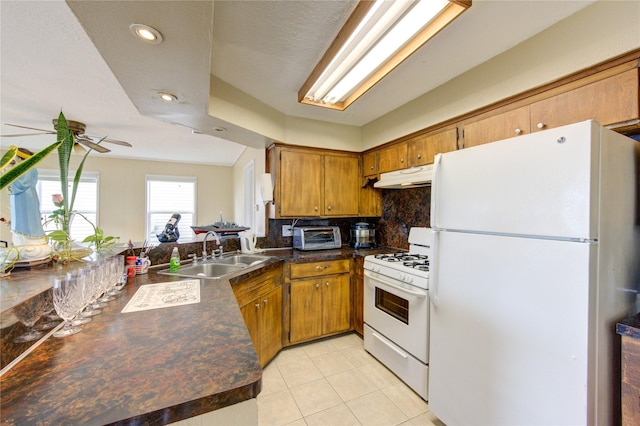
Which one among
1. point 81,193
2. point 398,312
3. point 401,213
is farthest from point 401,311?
point 81,193

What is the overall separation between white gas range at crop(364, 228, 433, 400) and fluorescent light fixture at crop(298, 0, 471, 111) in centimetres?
122

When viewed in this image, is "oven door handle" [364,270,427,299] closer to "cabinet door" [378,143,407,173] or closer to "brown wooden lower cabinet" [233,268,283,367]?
"brown wooden lower cabinet" [233,268,283,367]

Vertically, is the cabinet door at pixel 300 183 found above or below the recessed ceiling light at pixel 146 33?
below

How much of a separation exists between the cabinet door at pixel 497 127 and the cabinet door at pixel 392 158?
25.3 inches

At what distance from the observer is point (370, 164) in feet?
10.0

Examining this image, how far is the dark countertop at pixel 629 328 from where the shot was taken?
3.31 ft

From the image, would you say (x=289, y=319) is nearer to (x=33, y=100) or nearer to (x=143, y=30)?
(x=143, y=30)

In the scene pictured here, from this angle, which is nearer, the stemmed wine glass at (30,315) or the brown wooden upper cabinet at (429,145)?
the stemmed wine glass at (30,315)

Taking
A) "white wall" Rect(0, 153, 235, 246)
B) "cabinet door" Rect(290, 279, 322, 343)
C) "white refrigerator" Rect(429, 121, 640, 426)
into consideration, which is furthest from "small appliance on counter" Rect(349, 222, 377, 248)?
"white wall" Rect(0, 153, 235, 246)

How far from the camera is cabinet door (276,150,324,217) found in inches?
110

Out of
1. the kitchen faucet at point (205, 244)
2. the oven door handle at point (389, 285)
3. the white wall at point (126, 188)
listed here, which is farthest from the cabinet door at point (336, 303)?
the white wall at point (126, 188)

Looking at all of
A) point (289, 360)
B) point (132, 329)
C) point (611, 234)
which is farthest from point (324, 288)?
point (611, 234)

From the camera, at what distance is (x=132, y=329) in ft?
3.38

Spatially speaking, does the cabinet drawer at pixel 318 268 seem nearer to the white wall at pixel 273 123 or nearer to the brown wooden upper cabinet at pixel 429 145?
the brown wooden upper cabinet at pixel 429 145
